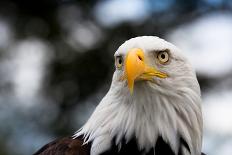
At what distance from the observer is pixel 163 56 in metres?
4.14

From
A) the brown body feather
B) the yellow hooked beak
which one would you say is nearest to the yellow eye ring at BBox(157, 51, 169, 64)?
the yellow hooked beak

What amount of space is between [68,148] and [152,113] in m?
0.57

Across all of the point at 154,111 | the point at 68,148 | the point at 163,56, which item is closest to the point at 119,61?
the point at 163,56

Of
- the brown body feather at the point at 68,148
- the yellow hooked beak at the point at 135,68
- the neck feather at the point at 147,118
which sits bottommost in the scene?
the brown body feather at the point at 68,148

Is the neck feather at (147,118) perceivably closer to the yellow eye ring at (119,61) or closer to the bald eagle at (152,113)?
the bald eagle at (152,113)

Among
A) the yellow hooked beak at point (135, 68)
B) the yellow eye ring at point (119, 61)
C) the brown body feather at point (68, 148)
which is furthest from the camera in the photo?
the brown body feather at point (68, 148)

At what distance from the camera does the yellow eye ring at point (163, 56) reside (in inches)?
162

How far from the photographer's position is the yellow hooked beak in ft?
12.6

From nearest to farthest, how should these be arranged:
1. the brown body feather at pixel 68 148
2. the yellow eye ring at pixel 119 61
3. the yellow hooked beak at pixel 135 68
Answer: the yellow hooked beak at pixel 135 68
the yellow eye ring at pixel 119 61
the brown body feather at pixel 68 148

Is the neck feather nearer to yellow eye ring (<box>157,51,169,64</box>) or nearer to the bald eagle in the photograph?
the bald eagle

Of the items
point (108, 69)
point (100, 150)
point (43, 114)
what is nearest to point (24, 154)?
point (43, 114)

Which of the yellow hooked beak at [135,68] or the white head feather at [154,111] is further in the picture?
the white head feather at [154,111]

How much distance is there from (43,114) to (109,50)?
128cm

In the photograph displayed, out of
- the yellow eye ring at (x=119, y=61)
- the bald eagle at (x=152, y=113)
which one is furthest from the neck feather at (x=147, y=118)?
the yellow eye ring at (x=119, y=61)
